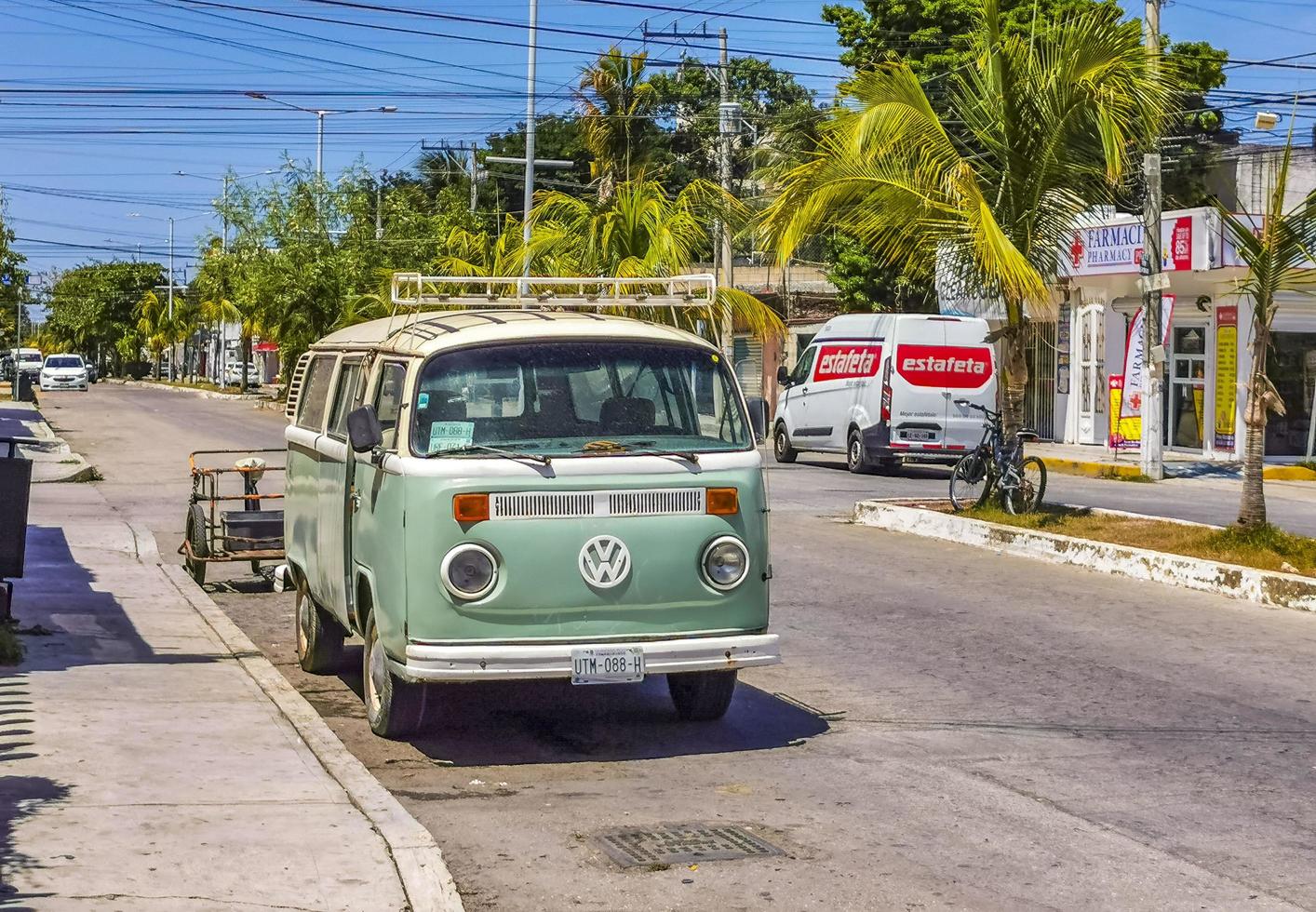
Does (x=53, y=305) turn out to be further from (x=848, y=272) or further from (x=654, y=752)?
(x=654, y=752)

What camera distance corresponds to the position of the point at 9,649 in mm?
9328

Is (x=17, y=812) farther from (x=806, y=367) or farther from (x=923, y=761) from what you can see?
(x=806, y=367)

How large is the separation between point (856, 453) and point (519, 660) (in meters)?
19.5

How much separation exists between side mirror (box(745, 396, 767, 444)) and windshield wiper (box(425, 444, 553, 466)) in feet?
3.75

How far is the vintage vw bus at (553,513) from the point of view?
7305mm

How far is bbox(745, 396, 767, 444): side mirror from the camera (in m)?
8.10

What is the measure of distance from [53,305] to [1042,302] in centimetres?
12752

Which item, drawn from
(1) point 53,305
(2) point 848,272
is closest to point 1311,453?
(2) point 848,272

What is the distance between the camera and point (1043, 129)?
55.6 feet

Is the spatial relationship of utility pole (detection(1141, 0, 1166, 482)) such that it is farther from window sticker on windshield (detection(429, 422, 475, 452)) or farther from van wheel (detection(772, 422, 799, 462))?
window sticker on windshield (detection(429, 422, 475, 452))

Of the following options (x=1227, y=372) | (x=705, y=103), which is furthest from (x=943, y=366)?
(x=705, y=103)

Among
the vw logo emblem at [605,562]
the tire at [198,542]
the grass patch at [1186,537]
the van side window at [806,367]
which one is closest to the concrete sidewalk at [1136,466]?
the van side window at [806,367]

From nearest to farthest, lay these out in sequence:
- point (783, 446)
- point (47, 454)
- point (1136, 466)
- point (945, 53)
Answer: point (1136, 466) → point (47, 454) → point (783, 446) → point (945, 53)

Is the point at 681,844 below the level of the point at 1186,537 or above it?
below
